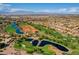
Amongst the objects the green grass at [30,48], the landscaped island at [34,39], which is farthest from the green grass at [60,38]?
the green grass at [30,48]

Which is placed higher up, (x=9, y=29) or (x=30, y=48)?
(x=9, y=29)

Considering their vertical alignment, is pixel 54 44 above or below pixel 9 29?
below

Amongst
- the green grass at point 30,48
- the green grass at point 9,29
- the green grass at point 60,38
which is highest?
the green grass at point 9,29

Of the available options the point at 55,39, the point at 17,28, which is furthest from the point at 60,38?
the point at 17,28

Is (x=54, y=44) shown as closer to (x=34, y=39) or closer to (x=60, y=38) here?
(x=60, y=38)

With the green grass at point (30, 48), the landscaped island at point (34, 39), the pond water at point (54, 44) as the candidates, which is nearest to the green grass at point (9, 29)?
the landscaped island at point (34, 39)

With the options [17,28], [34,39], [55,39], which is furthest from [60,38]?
[17,28]

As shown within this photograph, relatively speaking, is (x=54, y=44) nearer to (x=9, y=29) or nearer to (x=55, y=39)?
(x=55, y=39)

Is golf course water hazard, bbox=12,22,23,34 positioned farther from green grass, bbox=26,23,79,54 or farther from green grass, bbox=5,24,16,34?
green grass, bbox=26,23,79,54

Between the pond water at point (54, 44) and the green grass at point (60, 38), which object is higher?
the green grass at point (60, 38)

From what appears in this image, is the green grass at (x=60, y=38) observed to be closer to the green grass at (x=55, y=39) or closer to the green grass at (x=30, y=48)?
the green grass at (x=55, y=39)

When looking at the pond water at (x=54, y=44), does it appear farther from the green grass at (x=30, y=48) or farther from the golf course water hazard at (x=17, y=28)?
the golf course water hazard at (x=17, y=28)
